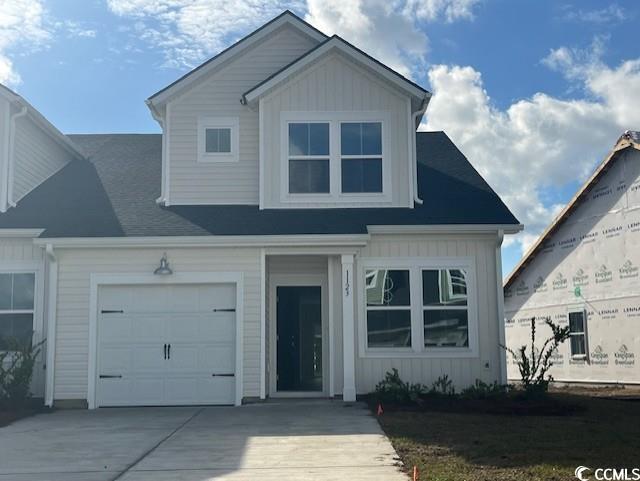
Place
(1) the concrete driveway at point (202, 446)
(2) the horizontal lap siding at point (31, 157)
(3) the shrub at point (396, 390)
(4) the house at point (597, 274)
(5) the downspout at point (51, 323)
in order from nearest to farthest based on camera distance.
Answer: (1) the concrete driveway at point (202, 446)
(3) the shrub at point (396, 390)
(5) the downspout at point (51, 323)
(2) the horizontal lap siding at point (31, 157)
(4) the house at point (597, 274)

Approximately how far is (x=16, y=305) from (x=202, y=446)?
22.4 feet

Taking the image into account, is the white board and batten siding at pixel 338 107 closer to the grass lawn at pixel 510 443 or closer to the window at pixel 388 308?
the window at pixel 388 308

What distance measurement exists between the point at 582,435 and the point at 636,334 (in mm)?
9932

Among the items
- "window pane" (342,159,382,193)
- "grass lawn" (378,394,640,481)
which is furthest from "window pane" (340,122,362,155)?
"grass lawn" (378,394,640,481)

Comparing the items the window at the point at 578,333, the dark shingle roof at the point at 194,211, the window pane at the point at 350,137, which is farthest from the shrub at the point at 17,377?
the window at the point at 578,333

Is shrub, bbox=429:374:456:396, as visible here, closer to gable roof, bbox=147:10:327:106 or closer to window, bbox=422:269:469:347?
window, bbox=422:269:469:347

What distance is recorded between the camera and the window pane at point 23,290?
1437 centimetres

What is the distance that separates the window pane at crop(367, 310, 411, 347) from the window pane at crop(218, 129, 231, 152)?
4.34m

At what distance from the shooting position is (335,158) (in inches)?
588

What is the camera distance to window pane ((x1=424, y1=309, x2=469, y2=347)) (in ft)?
46.6

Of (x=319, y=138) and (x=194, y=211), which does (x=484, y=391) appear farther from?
(x=194, y=211)

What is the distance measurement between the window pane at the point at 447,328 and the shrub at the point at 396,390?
0.93 metres

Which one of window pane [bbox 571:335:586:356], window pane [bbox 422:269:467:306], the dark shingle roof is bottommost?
window pane [bbox 571:335:586:356]

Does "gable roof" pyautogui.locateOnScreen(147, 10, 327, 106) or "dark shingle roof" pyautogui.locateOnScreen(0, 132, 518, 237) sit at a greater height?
"gable roof" pyautogui.locateOnScreen(147, 10, 327, 106)
